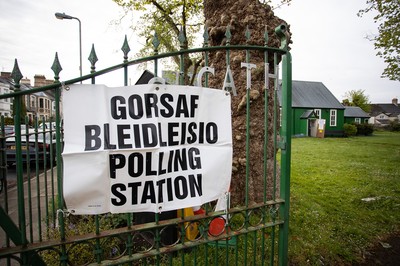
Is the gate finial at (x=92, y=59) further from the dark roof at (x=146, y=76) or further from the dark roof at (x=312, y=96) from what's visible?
the dark roof at (x=312, y=96)

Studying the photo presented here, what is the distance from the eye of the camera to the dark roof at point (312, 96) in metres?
30.1

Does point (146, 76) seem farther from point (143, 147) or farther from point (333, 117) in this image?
point (333, 117)

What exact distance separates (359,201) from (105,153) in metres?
5.89

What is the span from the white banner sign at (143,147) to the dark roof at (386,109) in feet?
315

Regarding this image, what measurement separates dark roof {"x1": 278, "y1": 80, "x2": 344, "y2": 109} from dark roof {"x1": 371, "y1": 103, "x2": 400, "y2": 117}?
201 ft

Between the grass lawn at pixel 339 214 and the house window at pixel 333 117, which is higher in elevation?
the house window at pixel 333 117

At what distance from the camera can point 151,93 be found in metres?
1.92

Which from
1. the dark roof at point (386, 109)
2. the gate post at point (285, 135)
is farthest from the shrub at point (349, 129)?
the dark roof at point (386, 109)

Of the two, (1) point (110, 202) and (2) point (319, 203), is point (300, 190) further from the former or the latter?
(1) point (110, 202)

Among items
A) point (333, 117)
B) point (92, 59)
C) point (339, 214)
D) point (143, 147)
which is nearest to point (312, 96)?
point (333, 117)

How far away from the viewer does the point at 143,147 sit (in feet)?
6.11

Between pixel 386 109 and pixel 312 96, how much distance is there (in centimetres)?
6740

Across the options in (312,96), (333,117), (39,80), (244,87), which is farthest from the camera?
(39,80)

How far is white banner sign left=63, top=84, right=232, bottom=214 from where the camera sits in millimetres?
1744
